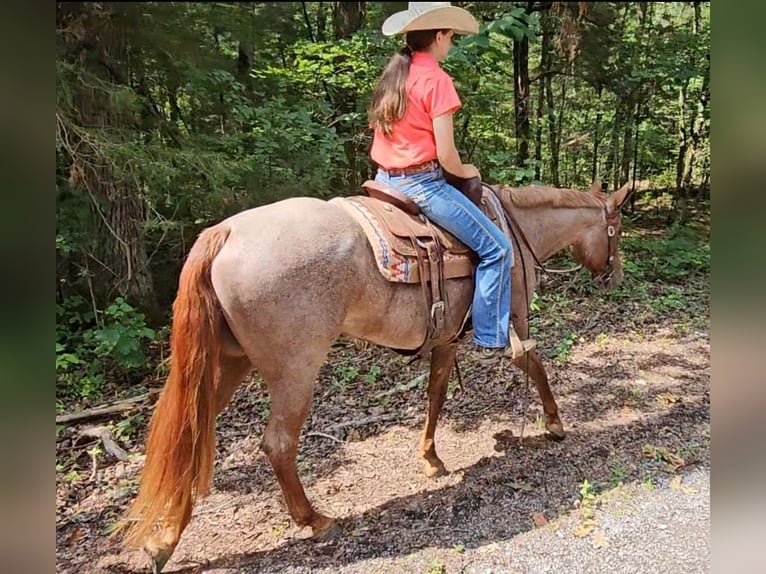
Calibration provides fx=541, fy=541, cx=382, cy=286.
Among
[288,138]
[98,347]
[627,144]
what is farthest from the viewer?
[627,144]

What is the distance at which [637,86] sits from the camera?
784 cm

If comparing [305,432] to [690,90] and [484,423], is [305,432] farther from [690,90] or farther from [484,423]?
[690,90]

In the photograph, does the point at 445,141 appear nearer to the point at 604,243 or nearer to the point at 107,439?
the point at 604,243

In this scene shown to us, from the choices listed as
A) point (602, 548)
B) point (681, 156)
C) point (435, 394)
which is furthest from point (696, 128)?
point (602, 548)

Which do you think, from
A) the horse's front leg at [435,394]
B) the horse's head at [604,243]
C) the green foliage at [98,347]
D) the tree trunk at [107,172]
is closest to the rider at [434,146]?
the horse's front leg at [435,394]

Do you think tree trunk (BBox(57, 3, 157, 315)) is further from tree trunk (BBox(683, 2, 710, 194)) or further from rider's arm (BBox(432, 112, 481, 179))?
tree trunk (BBox(683, 2, 710, 194))

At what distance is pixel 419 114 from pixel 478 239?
722mm

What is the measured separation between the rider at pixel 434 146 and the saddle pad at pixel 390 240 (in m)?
0.15

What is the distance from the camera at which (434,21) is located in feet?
8.82

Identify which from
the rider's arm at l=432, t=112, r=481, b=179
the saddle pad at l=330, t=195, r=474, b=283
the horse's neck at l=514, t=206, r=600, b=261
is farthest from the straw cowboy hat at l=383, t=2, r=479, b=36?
the horse's neck at l=514, t=206, r=600, b=261

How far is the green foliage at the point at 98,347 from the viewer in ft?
14.1

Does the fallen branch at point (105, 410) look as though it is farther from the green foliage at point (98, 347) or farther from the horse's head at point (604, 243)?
the horse's head at point (604, 243)

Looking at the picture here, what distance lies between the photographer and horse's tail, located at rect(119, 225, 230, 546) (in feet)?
7.71
